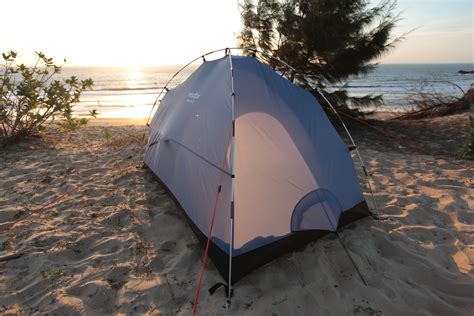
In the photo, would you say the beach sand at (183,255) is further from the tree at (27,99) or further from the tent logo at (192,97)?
the tree at (27,99)

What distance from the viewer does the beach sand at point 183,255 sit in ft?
8.85

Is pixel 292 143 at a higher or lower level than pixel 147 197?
higher

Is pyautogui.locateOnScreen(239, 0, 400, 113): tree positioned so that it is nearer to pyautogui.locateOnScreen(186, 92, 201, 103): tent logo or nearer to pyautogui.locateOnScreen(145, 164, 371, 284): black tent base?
pyautogui.locateOnScreen(186, 92, 201, 103): tent logo

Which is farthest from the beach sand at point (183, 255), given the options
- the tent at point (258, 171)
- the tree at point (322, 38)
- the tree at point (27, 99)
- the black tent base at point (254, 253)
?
the tree at point (322, 38)

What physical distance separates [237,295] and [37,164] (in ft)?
16.6

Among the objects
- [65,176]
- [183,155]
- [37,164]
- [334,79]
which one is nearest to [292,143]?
[183,155]

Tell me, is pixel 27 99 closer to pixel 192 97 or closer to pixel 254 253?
pixel 192 97

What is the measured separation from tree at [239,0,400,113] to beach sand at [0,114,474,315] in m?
3.76

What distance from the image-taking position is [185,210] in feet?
12.2

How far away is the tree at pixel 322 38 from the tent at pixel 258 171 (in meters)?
4.20

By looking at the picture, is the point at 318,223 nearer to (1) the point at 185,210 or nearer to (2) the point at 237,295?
(2) the point at 237,295

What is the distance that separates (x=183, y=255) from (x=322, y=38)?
262 inches

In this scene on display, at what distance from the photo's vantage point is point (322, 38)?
7.82 metres

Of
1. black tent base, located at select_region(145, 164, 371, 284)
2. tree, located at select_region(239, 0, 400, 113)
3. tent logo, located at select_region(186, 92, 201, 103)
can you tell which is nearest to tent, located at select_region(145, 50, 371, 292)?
black tent base, located at select_region(145, 164, 371, 284)
